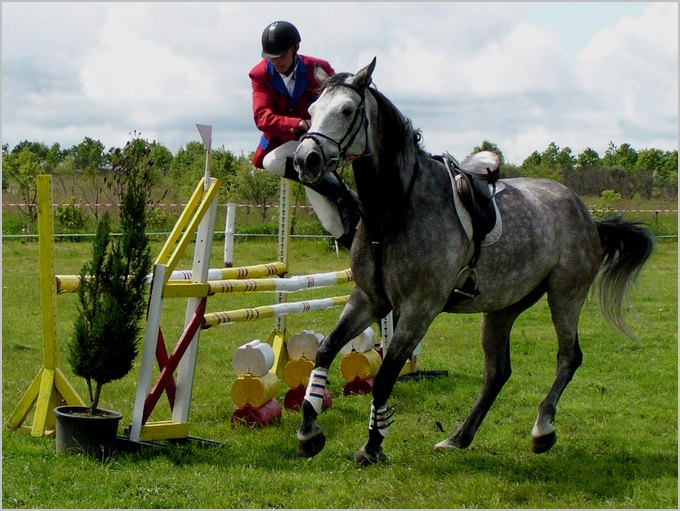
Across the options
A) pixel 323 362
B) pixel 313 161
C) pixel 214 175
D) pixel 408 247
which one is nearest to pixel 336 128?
pixel 313 161

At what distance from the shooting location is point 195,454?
5.88 meters

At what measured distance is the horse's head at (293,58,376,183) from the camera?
4.77 meters

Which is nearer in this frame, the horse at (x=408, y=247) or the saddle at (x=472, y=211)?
the horse at (x=408, y=247)

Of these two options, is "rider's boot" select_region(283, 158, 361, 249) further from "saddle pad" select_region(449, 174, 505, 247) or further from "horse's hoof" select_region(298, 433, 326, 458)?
"horse's hoof" select_region(298, 433, 326, 458)

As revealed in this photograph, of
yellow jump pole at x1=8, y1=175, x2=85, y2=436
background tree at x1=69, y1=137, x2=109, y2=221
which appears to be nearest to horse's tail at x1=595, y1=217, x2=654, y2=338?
yellow jump pole at x1=8, y1=175, x2=85, y2=436

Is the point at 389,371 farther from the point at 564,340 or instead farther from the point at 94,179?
the point at 94,179

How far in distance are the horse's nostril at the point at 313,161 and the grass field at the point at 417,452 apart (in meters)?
1.82

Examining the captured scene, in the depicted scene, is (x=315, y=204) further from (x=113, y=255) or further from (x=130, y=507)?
(x=130, y=507)

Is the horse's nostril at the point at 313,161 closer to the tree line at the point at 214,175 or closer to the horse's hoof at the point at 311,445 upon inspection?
the horse's hoof at the point at 311,445

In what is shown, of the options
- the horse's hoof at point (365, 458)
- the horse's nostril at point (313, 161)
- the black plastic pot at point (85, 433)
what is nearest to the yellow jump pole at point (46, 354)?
the black plastic pot at point (85, 433)

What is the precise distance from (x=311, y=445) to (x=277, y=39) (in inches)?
103

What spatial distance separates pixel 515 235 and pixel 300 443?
198 cm

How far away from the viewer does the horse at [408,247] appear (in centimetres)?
520

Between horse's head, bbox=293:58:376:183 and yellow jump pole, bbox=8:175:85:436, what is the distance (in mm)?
1952
